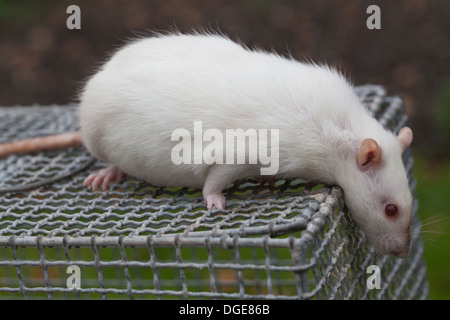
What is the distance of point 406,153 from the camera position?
3.01 metres

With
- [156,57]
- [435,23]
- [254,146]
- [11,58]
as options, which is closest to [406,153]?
[254,146]

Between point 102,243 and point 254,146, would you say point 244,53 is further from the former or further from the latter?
point 102,243

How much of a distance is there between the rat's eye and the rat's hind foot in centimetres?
108

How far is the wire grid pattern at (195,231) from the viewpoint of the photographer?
1878 mm

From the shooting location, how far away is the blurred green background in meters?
5.27

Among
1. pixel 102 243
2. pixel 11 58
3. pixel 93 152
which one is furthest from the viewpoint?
pixel 11 58

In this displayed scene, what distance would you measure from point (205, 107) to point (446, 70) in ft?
11.3

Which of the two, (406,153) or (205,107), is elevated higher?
(205,107)
